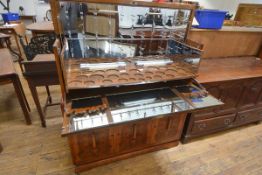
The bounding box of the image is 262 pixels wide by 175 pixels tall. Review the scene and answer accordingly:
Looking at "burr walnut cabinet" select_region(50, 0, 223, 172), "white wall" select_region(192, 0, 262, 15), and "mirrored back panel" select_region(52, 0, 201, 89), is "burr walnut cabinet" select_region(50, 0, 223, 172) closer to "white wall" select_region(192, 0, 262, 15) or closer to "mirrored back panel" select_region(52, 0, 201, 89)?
"mirrored back panel" select_region(52, 0, 201, 89)

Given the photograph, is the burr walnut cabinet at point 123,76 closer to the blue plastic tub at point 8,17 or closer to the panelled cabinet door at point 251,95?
the panelled cabinet door at point 251,95

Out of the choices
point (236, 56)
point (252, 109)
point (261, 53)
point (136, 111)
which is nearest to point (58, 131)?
point (136, 111)

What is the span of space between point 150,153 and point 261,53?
1924 millimetres

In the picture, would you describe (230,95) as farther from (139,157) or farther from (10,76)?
(10,76)

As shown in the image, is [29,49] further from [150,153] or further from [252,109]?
[252,109]

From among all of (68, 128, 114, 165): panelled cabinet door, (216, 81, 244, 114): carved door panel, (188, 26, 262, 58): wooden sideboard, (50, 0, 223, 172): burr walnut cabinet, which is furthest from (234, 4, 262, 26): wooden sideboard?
(68, 128, 114, 165): panelled cabinet door

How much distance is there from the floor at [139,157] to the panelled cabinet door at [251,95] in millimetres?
373

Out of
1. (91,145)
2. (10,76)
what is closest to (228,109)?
(91,145)

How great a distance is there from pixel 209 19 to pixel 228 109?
962 mm

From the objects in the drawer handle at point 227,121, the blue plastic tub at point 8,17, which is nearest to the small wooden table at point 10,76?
the drawer handle at point 227,121

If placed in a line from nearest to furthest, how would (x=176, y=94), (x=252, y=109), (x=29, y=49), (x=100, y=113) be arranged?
(x=100, y=113) → (x=176, y=94) → (x=252, y=109) → (x=29, y=49)

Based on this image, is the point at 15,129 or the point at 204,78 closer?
the point at 204,78

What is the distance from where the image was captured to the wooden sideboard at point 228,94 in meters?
1.50

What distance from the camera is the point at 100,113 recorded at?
39.2 inches
